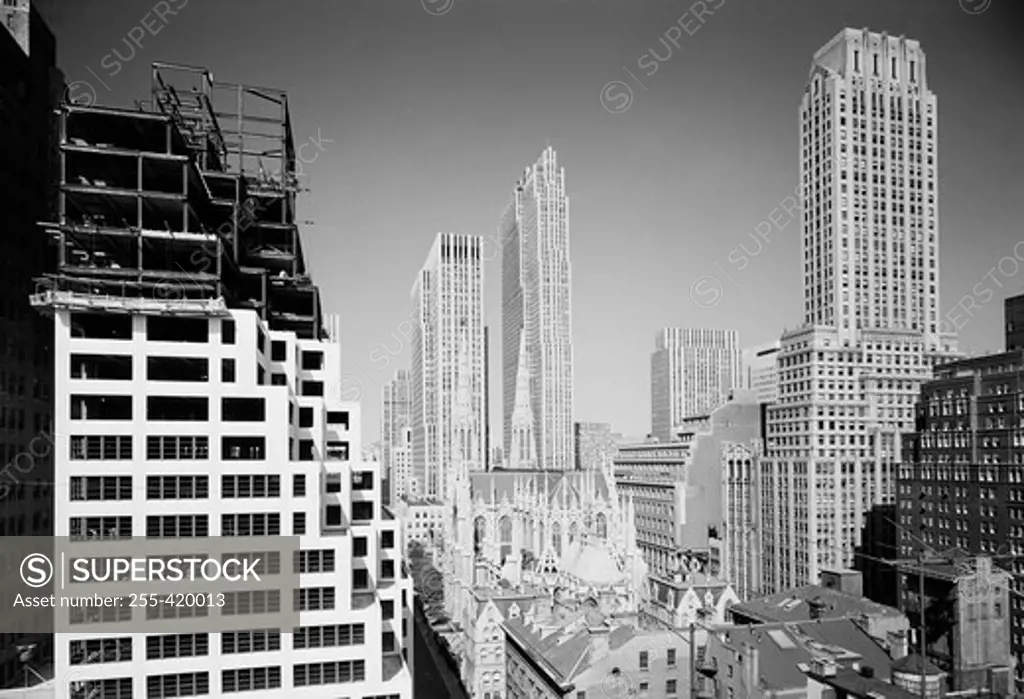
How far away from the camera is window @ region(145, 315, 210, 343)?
101 ft

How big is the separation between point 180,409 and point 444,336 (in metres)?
138

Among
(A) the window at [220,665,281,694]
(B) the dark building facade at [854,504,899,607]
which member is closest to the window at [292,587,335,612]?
(A) the window at [220,665,281,694]

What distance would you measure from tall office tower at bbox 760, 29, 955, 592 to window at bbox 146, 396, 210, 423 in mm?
68590

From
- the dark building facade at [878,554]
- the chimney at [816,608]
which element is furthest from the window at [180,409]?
the dark building facade at [878,554]

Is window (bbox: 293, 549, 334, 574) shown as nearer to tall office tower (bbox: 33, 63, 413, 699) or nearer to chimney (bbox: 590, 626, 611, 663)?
tall office tower (bbox: 33, 63, 413, 699)

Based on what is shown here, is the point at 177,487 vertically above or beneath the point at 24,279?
beneath

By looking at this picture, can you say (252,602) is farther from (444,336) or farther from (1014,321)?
(444,336)

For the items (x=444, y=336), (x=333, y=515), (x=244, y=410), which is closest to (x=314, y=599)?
(x=333, y=515)

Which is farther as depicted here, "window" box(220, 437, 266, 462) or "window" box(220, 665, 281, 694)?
"window" box(220, 437, 266, 462)

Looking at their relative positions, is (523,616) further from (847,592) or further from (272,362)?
(272,362)

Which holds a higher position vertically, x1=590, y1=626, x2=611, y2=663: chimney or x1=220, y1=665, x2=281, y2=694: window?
x1=220, y1=665, x2=281, y2=694: window

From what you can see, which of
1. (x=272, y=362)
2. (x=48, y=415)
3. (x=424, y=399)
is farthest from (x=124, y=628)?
(x=424, y=399)

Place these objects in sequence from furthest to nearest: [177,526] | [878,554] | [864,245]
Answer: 1. [864,245]
2. [878,554]
3. [177,526]

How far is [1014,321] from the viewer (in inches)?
2544
